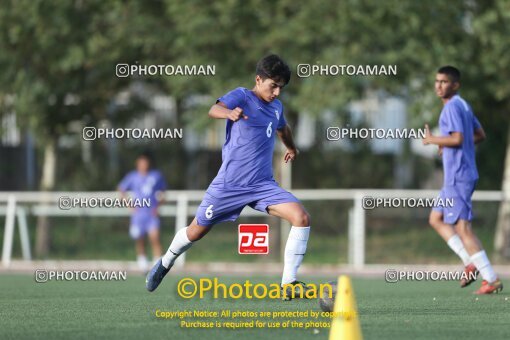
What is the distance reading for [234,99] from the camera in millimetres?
9414

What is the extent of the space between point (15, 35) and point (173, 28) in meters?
3.06

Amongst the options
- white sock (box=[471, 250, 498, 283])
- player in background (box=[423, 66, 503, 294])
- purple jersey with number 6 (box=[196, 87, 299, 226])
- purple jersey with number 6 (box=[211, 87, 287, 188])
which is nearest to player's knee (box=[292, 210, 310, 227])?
purple jersey with number 6 (box=[196, 87, 299, 226])

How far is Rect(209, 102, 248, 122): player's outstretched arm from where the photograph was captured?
8.89 metres

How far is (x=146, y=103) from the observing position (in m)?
26.5

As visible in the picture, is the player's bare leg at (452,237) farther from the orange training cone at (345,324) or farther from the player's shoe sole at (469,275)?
the orange training cone at (345,324)

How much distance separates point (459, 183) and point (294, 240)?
267 cm

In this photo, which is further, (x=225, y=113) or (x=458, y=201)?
(x=458, y=201)

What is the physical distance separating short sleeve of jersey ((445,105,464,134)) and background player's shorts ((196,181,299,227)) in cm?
252

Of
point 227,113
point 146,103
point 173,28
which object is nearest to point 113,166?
point 146,103

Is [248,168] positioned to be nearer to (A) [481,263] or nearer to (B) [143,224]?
(A) [481,263]

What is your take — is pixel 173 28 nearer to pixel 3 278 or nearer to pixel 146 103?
pixel 146 103

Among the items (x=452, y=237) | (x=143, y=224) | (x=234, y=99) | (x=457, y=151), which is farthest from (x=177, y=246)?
(x=143, y=224)

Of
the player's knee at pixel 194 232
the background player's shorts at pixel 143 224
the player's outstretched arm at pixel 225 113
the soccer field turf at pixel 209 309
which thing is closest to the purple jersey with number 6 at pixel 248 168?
the player's knee at pixel 194 232

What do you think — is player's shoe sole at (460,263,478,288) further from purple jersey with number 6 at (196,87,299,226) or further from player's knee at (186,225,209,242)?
player's knee at (186,225,209,242)
